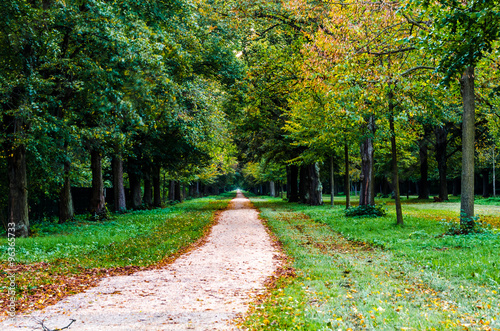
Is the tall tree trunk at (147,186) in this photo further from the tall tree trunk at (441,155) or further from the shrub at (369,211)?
the tall tree trunk at (441,155)

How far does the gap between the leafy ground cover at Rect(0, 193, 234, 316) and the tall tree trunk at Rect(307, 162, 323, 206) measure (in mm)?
13562

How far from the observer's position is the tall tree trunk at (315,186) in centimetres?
2677

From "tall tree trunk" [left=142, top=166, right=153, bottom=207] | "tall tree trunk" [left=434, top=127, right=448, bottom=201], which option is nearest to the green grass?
"tall tree trunk" [left=142, top=166, right=153, bottom=207]

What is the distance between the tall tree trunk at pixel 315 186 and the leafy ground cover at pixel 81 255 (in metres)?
13.6

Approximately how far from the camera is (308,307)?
496cm

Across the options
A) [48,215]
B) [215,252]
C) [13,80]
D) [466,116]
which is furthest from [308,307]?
[48,215]

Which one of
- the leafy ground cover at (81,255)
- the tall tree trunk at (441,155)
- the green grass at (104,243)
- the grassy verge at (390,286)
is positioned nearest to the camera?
the grassy verge at (390,286)

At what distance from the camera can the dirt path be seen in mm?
4629

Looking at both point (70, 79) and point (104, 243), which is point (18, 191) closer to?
point (104, 243)

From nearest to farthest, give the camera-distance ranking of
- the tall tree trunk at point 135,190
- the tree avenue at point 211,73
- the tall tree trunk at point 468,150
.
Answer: the tree avenue at point 211,73
the tall tree trunk at point 468,150
the tall tree trunk at point 135,190

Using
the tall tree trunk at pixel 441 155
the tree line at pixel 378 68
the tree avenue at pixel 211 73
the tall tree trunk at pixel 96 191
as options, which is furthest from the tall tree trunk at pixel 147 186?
the tall tree trunk at pixel 441 155

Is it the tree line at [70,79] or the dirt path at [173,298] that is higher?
the tree line at [70,79]

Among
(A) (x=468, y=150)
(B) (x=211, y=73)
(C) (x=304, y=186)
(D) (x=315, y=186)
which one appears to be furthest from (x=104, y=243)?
(C) (x=304, y=186)

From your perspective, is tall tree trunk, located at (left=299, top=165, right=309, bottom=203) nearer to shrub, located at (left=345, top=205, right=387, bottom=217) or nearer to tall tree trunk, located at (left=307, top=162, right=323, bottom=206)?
tall tree trunk, located at (left=307, top=162, right=323, bottom=206)
